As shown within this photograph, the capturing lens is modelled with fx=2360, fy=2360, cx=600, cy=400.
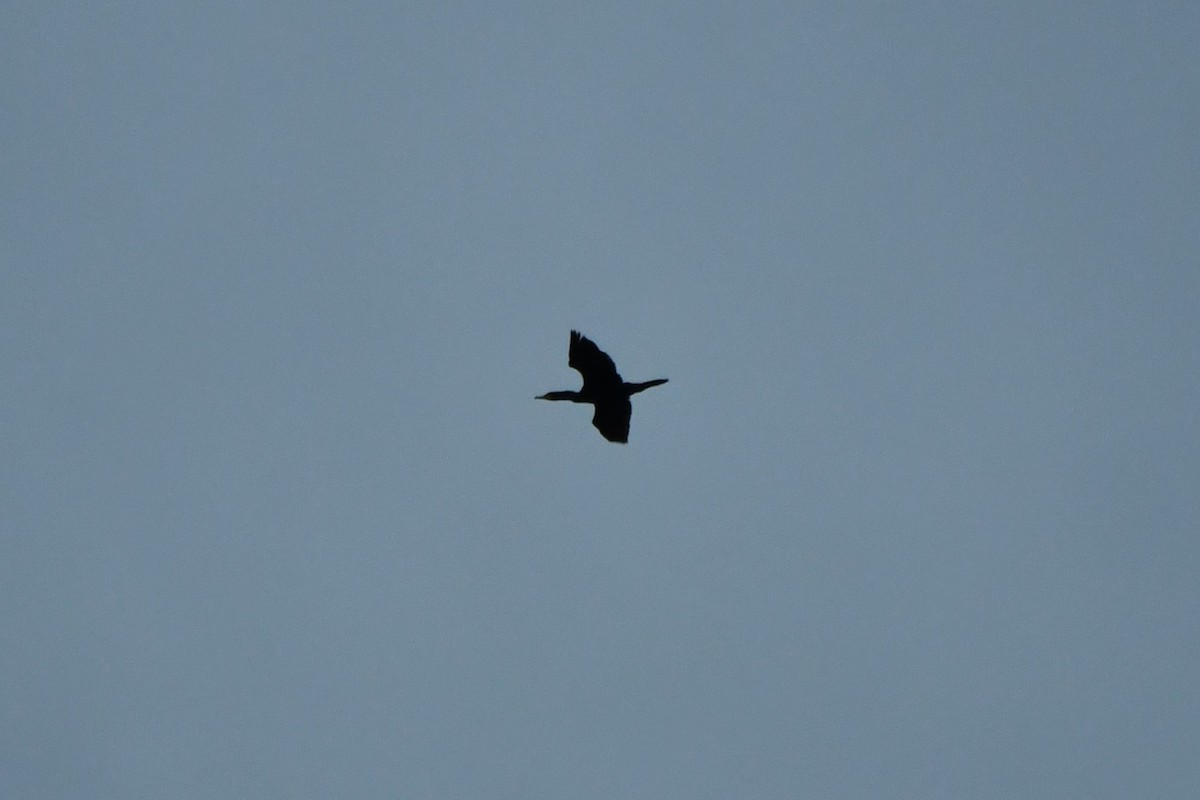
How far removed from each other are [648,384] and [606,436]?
147 centimetres

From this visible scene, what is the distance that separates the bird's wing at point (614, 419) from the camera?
2021 inches

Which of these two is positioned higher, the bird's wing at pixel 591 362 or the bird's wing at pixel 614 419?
the bird's wing at pixel 591 362

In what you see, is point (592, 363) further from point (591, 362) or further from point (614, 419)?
point (614, 419)

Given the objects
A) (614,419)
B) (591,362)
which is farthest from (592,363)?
(614,419)

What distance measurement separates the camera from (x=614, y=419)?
51.3m

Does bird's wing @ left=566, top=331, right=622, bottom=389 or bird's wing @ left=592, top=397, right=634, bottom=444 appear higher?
bird's wing @ left=566, top=331, right=622, bottom=389

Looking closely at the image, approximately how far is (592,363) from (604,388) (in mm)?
1005

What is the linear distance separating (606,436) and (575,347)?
7.51 feet

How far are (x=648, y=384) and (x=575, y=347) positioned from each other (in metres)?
1.97

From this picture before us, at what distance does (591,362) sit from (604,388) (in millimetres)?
1047

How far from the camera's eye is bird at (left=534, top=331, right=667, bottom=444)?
50.4m

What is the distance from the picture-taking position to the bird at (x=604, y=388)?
50406 mm

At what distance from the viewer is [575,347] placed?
50.4m

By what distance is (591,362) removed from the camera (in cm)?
5050
